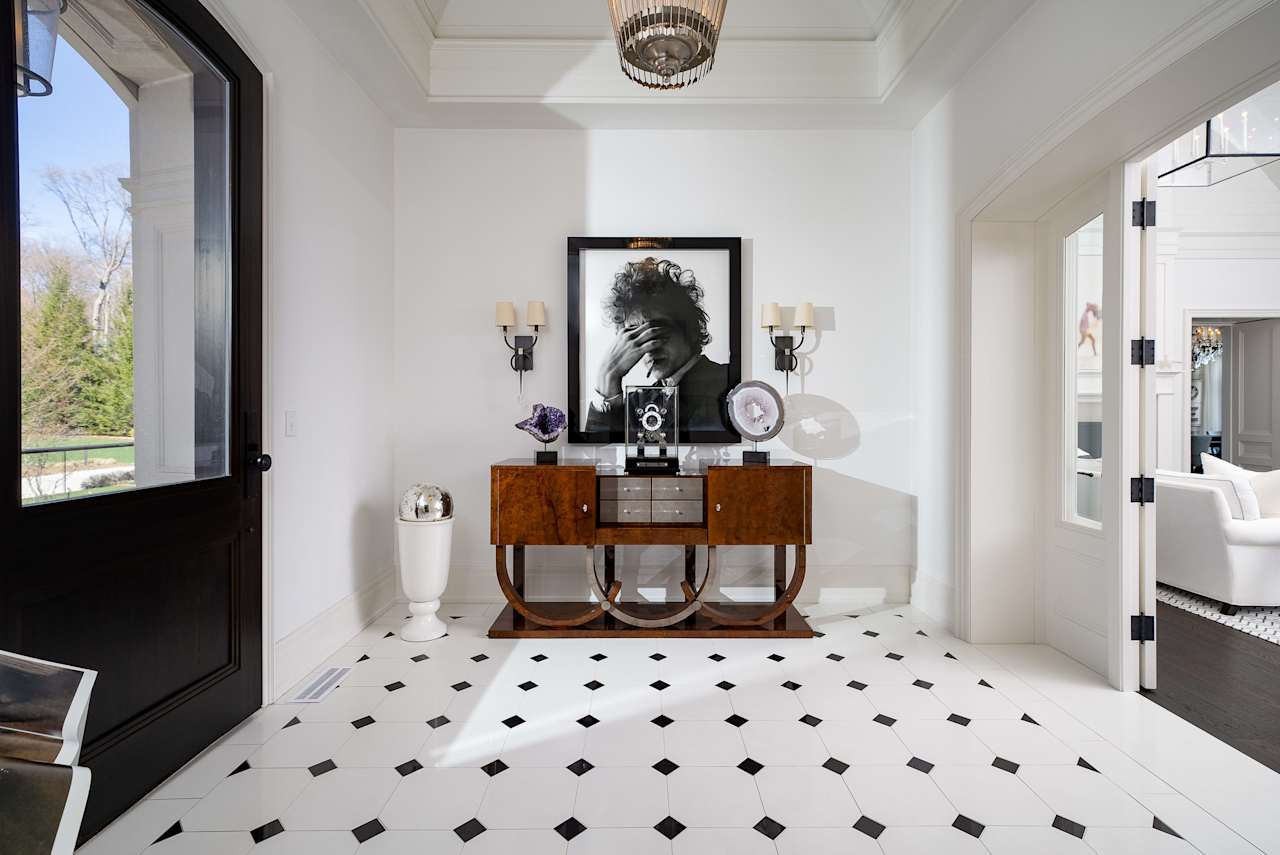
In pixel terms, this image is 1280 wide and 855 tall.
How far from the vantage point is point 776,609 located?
3199 millimetres

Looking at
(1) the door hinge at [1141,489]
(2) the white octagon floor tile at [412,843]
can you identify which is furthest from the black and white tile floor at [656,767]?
(1) the door hinge at [1141,489]

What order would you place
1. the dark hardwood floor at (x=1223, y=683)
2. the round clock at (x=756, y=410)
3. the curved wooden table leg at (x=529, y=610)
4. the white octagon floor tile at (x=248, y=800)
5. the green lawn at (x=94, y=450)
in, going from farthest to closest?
the round clock at (x=756, y=410) → the curved wooden table leg at (x=529, y=610) → the dark hardwood floor at (x=1223, y=683) → the white octagon floor tile at (x=248, y=800) → the green lawn at (x=94, y=450)

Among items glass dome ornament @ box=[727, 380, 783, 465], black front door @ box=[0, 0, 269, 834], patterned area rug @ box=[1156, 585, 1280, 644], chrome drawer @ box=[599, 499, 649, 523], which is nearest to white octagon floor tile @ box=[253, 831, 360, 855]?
black front door @ box=[0, 0, 269, 834]

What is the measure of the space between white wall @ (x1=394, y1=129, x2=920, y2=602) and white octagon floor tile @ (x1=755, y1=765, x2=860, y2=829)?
173cm

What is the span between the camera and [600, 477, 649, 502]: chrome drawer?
3.14m

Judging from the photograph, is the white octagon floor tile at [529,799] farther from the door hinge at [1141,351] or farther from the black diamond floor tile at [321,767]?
the door hinge at [1141,351]

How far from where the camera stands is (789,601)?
3.21 meters

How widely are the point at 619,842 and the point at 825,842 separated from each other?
0.57 metres

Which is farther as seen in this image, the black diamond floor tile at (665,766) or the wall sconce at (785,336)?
the wall sconce at (785,336)

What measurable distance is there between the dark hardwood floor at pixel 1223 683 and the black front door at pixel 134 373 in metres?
3.65

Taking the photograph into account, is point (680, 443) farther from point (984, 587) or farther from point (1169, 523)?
point (1169, 523)

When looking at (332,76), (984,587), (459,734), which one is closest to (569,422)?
(459,734)

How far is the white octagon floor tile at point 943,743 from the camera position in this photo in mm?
2061

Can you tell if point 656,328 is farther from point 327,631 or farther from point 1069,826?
point 1069,826
